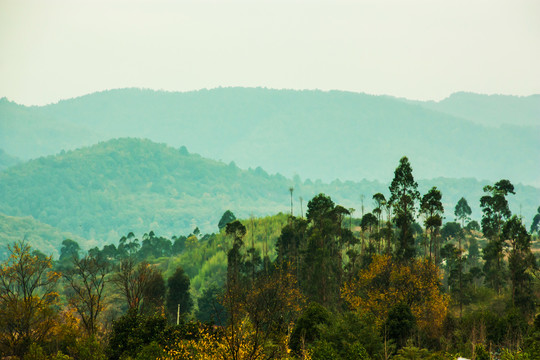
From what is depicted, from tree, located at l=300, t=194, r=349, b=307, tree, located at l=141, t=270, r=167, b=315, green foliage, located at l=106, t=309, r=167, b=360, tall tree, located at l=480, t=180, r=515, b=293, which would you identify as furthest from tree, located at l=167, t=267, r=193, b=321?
tall tree, located at l=480, t=180, r=515, b=293

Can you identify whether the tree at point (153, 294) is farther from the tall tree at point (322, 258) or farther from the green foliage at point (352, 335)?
the green foliage at point (352, 335)

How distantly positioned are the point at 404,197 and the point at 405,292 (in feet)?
56.3

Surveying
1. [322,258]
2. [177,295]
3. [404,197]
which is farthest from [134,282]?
[404,197]

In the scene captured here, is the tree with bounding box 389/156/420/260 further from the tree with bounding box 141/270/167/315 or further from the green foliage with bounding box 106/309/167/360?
the green foliage with bounding box 106/309/167/360

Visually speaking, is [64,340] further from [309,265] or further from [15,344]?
[309,265]

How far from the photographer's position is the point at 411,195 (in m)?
83.6

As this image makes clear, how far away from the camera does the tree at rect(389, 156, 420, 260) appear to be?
81750 millimetres

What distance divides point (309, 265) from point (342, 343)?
35.1m

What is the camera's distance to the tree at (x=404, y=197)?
81750 mm

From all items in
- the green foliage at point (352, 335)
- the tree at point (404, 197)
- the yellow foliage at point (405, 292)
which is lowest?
the green foliage at point (352, 335)

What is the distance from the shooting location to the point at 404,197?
273ft

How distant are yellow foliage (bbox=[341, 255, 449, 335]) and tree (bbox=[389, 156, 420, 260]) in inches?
398

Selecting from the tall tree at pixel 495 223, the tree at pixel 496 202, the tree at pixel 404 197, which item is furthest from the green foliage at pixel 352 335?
the tree at pixel 496 202

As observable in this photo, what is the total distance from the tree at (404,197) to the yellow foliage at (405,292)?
10120 millimetres
